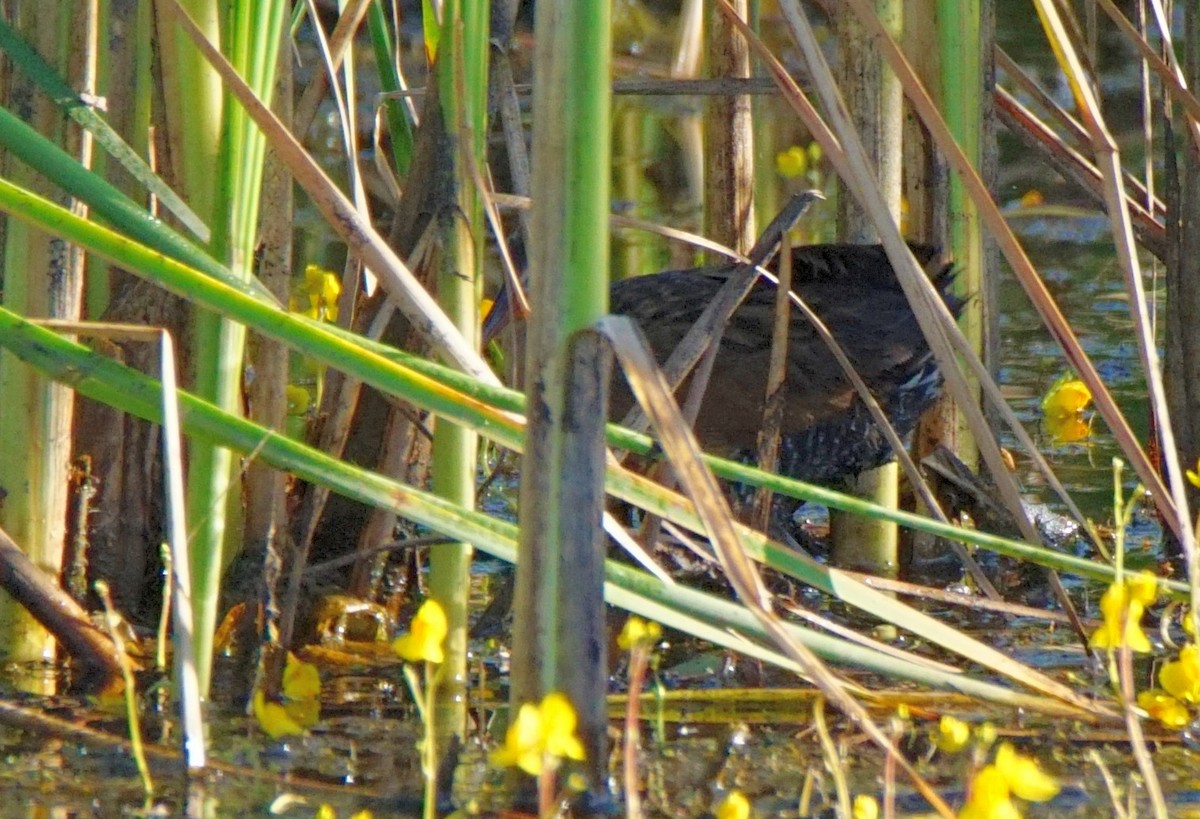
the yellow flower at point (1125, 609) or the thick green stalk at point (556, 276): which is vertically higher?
the thick green stalk at point (556, 276)

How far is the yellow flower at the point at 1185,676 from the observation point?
65.6 inches

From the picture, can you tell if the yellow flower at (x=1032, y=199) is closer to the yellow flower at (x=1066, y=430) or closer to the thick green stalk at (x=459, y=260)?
the yellow flower at (x=1066, y=430)

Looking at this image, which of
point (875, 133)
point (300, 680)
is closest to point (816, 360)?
point (875, 133)

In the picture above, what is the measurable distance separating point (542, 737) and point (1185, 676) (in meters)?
0.73

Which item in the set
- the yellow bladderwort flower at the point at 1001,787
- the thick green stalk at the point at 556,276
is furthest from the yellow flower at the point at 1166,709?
the thick green stalk at the point at 556,276

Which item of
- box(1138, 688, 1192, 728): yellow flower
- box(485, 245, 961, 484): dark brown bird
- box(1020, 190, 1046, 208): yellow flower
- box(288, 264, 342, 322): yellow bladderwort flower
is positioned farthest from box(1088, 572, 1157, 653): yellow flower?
box(1020, 190, 1046, 208): yellow flower

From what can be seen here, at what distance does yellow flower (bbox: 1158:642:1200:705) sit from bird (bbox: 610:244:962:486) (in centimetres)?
94

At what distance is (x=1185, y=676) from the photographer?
5.52 feet

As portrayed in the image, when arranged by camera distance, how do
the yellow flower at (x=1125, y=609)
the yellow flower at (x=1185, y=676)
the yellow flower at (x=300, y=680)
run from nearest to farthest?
the yellow flower at (x=1125, y=609) < the yellow flower at (x=1185, y=676) < the yellow flower at (x=300, y=680)

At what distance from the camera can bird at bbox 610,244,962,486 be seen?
2.69 m

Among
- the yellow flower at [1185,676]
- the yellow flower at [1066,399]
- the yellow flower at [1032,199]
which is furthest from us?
the yellow flower at [1032,199]

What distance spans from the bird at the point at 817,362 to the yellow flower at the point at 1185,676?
0.94m

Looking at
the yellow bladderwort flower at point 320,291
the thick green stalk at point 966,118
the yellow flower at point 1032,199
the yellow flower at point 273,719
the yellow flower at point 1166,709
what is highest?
the yellow flower at point 1032,199

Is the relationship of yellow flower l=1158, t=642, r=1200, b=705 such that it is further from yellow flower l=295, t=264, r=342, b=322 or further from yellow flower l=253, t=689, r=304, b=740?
yellow flower l=295, t=264, r=342, b=322
